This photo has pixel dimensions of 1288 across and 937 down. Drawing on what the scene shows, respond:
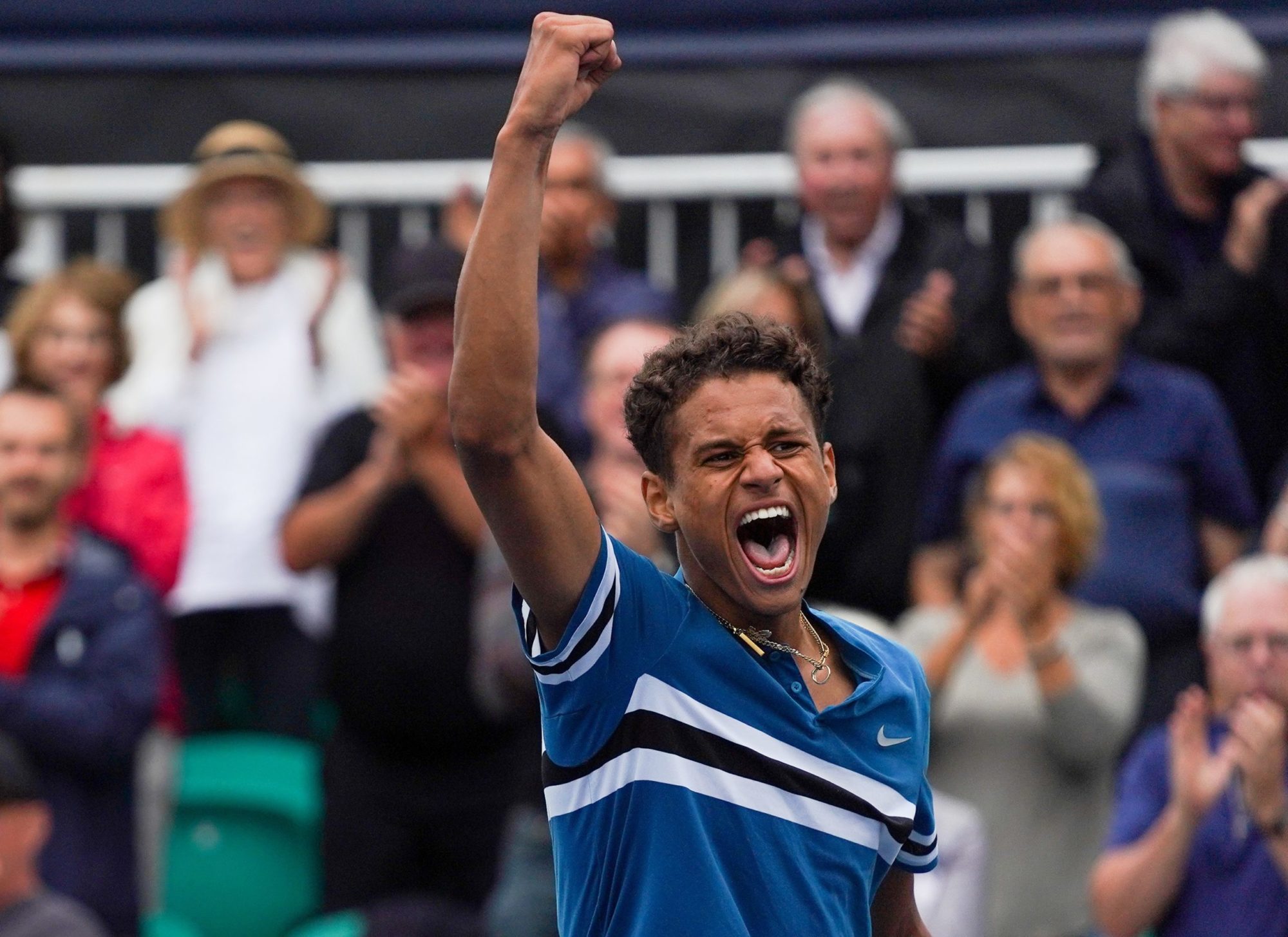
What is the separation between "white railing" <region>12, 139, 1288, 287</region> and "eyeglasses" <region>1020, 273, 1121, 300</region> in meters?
0.94

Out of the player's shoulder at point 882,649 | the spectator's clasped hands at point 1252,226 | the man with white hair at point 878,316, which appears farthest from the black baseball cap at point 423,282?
the player's shoulder at point 882,649

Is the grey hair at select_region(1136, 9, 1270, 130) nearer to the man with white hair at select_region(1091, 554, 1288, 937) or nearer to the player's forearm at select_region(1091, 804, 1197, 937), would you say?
the man with white hair at select_region(1091, 554, 1288, 937)

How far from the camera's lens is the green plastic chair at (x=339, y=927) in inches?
220

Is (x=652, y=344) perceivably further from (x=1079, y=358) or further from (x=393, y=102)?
(x=393, y=102)

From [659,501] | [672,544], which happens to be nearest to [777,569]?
[659,501]

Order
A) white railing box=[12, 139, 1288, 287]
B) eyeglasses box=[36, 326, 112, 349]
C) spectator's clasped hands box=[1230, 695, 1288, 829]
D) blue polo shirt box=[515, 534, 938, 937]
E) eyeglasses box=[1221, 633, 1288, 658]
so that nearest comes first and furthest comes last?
blue polo shirt box=[515, 534, 938, 937], spectator's clasped hands box=[1230, 695, 1288, 829], eyeglasses box=[1221, 633, 1288, 658], eyeglasses box=[36, 326, 112, 349], white railing box=[12, 139, 1288, 287]

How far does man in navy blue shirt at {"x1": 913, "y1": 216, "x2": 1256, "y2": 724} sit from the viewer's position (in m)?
6.27

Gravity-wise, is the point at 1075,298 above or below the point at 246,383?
above

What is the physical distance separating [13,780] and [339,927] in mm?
854

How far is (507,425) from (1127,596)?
12.7ft

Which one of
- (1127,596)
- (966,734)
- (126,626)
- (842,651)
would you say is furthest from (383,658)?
(842,651)

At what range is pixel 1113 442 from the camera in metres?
6.44

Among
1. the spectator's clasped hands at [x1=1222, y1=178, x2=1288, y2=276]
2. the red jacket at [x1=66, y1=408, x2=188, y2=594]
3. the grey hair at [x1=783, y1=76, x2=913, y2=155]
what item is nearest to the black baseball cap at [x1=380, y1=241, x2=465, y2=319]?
the red jacket at [x1=66, y1=408, x2=188, y2=594]

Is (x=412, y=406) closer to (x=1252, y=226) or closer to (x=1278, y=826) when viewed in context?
(x=1278, y=826)
